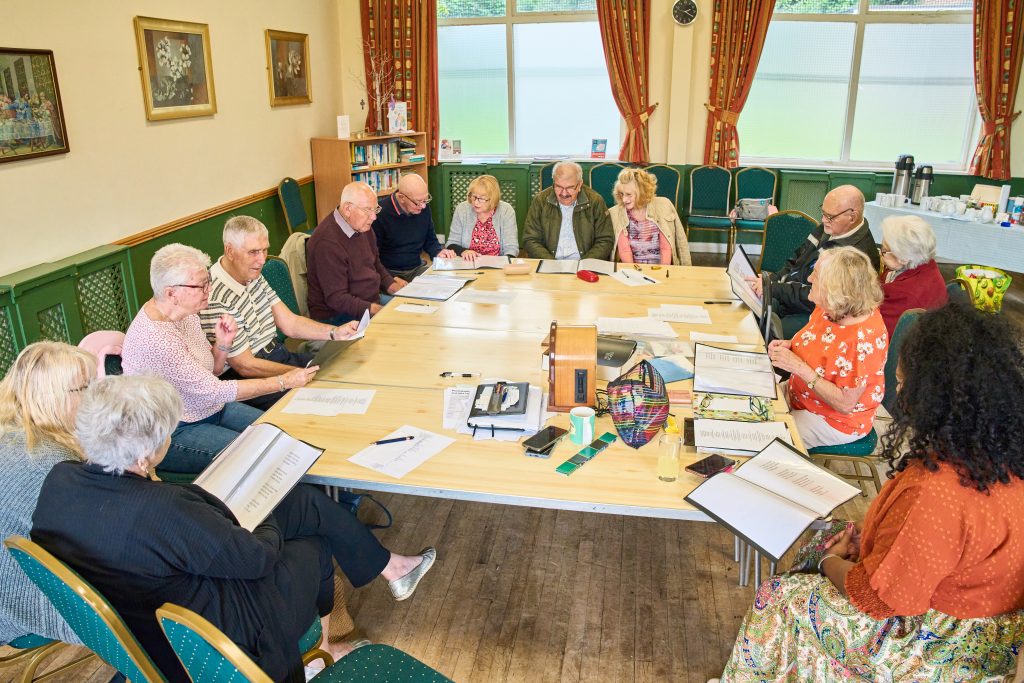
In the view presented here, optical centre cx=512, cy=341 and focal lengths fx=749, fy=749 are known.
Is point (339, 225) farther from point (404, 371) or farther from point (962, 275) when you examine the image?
point (962, 275)

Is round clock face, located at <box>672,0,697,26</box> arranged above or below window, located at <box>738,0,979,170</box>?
above

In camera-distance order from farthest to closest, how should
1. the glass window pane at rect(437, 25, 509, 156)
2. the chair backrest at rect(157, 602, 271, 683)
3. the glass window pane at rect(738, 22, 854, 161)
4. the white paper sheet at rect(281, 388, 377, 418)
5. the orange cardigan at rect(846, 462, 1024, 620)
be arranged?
the glass window pane at rect(437, 25, 509, 156)
the glass window pane at rect(738, 22, 854, 161)
the white paper sheet at rect(281, 388, 377, 418)
the orange cardigan at rect(846, 462, 1024, 620)
the chair backrest at rect(157, 602, 271, 683)

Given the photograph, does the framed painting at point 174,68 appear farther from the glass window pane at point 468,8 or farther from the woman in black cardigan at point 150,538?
the woman in black cardigan at point 150,538

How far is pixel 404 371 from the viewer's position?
2873 millimetres

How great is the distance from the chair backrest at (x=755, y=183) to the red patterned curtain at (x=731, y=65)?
6.1 inches

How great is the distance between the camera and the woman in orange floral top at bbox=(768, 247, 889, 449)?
8.63ft

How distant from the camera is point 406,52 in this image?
25.3ft

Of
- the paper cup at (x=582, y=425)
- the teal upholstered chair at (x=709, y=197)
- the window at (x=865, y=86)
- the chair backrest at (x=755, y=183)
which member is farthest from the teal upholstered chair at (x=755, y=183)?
the paper cup at (x=582, y=425)

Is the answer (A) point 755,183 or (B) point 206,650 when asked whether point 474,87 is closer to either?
(A) point 755,183

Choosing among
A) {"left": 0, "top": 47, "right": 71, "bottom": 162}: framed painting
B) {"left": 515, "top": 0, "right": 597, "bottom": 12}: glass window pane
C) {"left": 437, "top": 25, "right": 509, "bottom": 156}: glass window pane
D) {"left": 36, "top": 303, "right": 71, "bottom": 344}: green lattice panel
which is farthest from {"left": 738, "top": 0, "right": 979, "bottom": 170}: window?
{"left": 36, "top": 303, "right": 71, "bottom": 344}: green lattice panel

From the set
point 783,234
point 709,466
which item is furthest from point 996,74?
point 709,466

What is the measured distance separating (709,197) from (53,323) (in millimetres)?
5939

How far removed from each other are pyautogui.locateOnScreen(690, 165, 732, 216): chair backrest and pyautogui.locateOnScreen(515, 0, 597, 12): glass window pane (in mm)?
1977

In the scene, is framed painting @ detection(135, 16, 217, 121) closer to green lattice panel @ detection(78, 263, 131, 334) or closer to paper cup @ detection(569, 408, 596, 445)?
green lattice panel @ detection(78, 263, 131, 334)
